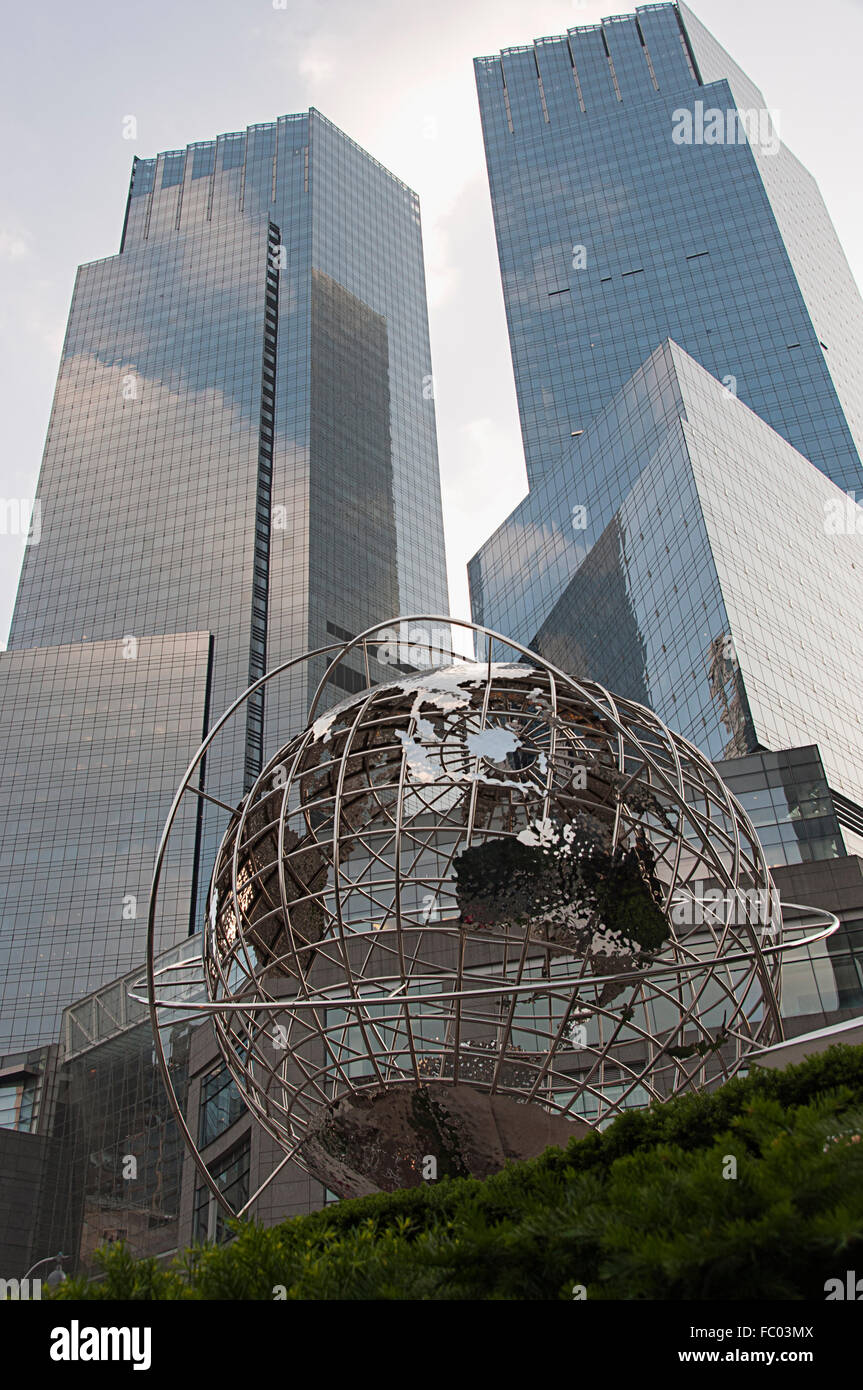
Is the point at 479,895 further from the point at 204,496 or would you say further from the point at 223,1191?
the point at 204,496

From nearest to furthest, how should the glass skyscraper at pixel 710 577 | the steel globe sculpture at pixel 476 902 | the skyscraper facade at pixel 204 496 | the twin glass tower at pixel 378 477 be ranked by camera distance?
the steel globe sculpture at pixel 476 902 < the glass skyscraper at pixel 710 577 < the twin glass tower at pixel 378 477 < the skyscraper facade at pixel 204 496

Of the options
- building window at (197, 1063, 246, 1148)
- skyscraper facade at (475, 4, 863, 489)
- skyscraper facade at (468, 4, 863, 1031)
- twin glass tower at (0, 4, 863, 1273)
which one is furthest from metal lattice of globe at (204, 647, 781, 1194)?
A: skyscraper facade at (475, 4, 863, 489)

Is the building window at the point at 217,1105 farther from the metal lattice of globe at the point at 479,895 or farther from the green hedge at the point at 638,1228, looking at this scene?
the green hedge at the point at 638,1228

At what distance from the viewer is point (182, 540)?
10462 centimetres

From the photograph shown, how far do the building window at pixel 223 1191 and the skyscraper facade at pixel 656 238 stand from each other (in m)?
82.8

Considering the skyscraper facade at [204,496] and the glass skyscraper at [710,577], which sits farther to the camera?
the skyscraper facade at [204,496]

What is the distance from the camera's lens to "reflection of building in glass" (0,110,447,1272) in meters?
72.5

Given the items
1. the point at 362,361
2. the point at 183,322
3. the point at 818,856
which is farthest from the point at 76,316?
the point at 818,856

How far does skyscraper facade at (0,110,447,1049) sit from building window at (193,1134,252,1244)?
4099 centimetres

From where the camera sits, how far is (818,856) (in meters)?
41.4

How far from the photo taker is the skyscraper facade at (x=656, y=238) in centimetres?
10894

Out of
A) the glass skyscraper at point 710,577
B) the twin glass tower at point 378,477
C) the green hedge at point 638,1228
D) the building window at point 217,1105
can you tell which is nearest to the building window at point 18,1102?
the twin glass tower at point 378,477

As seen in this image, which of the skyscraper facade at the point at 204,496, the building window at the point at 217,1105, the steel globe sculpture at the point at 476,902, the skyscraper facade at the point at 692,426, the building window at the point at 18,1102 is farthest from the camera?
the skyscraper facade at the point at 204,496
